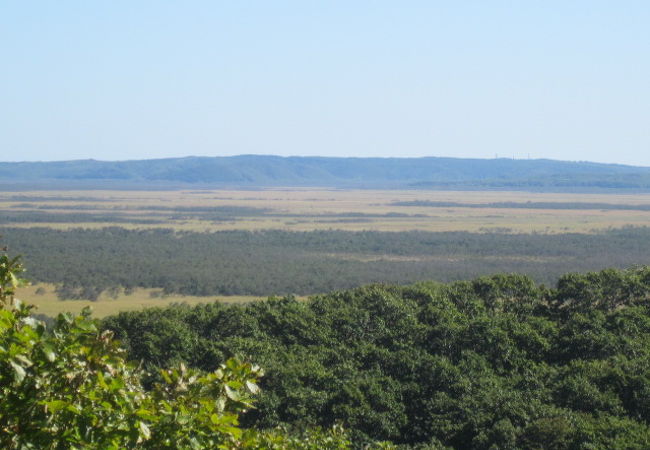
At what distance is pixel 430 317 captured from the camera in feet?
94.1

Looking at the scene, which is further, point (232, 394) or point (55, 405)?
point (232, 394)

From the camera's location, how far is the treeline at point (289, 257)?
6384cm

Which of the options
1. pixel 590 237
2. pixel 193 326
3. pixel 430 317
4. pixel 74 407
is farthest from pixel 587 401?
pixel 590 237

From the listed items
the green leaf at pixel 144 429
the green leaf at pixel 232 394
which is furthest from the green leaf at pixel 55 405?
the green leaf at pixel 232 394

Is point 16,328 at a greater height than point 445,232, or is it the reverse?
point 16,328

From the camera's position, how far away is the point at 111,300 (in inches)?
2174

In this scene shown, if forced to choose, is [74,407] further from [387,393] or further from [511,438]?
[387,393]

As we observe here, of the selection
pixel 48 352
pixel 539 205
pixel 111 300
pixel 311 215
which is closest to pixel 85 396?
pixel 48 352

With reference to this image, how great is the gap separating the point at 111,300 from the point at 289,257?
29770 mm

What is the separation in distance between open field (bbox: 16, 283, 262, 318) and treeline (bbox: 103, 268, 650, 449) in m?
21.6

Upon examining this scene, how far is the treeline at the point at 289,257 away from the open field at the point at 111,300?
1450 millimetres

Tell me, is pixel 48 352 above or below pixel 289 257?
above

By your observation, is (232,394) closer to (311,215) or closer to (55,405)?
(55,405)

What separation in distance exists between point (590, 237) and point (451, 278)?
41.9 meters
